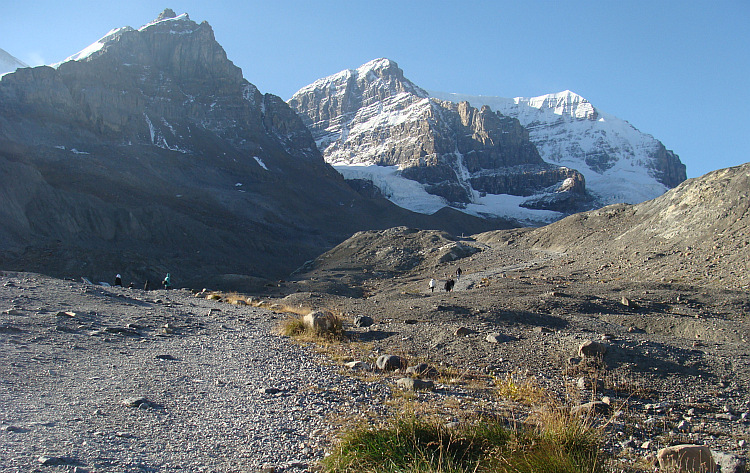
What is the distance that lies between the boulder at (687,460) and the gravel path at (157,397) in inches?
120

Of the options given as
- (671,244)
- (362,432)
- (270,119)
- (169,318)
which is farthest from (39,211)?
(270,119)

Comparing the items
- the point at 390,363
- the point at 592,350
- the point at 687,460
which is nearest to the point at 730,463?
the point at 687,460

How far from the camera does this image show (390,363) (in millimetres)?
8266

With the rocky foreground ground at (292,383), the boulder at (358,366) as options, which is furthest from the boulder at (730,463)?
the boulder at (358,366)

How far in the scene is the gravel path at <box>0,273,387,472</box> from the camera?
14.8 feet

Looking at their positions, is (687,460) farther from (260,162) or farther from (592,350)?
(260,162)

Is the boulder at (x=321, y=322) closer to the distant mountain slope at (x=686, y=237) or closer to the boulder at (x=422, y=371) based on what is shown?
the boulder at (x=422, y=371)

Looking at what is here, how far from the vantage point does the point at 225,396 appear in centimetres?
658

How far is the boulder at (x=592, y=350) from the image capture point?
27.6 ft

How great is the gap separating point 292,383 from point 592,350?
4954 mm

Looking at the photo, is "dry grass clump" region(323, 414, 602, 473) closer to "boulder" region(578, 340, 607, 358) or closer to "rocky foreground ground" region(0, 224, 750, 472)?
"rocky foreground ground" region(0, 224, 750, 472)

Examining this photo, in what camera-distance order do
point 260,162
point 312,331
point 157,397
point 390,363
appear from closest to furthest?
point 157,397
point 390,363
point 312,331
point 260,162

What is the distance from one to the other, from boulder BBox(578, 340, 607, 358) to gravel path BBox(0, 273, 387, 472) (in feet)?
12.1

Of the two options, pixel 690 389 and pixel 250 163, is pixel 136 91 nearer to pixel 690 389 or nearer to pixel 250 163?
pixel 250 163
